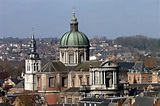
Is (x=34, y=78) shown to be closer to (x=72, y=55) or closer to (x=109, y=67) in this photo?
(x=72, y=55)

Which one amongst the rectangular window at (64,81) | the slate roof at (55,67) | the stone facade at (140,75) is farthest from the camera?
the stone facade at (140,75)

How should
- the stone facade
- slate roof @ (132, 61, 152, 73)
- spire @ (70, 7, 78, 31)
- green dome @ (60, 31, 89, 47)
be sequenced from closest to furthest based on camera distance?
green dome @ (60, 31, 89, 47) < spire @ (70, 7, 78, 31) < the stone facade < slate roof @ (132, 61, 152, 73)

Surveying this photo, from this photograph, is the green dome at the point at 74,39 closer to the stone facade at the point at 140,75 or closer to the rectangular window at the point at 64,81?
the rectangular window at the point at 64,81

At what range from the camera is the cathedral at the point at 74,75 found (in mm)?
80438

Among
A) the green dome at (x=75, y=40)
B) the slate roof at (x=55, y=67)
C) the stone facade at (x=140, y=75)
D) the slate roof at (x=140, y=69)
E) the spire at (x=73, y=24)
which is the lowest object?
the stone facade at (x=140, y=75)

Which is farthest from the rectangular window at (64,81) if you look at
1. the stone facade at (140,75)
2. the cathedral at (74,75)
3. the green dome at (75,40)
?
the stone facade at (140,75)

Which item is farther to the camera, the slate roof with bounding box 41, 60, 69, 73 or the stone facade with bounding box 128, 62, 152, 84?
the stone facade with bounding box 128, 62, 152, 84

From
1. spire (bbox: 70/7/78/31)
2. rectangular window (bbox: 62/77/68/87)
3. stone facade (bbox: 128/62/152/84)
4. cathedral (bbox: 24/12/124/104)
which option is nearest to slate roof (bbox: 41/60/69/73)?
cathedral (bbox: 24/12/124/104)

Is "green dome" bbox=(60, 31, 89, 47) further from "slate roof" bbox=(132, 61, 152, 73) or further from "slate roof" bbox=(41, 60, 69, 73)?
"slate roof" bbox=(132, 61, 152, 73)

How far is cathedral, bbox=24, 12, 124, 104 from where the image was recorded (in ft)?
264

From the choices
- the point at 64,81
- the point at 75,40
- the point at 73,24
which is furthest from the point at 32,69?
the point at 75,40

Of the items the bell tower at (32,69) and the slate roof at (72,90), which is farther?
the bell tower at (32,69)

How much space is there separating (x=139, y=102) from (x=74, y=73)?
22.6 m

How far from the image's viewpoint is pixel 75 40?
8762cm
